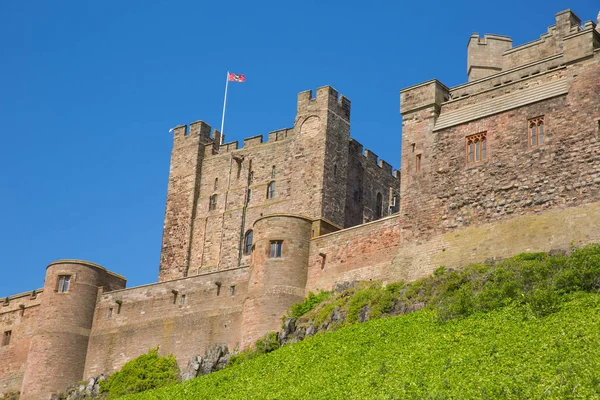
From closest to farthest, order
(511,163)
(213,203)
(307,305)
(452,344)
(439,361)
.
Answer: (439,361) → (452,344) → (511,163) → (307,305) → (213,203)

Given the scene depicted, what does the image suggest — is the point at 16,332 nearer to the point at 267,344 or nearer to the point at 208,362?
the point at 208,362

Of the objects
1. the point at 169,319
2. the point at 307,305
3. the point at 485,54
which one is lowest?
the point at 307,305

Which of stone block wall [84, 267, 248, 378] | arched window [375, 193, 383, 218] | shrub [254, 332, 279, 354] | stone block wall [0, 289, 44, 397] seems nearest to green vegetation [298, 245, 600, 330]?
shrub [254, 332, 279, 354]

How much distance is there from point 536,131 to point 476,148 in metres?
2.60

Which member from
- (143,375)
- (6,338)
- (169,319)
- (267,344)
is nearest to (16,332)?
(6,338)

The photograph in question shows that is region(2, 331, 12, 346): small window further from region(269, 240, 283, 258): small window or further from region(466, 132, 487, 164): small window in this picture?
region(466, 132, 487, 164): small window

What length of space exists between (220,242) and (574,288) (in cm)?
2859

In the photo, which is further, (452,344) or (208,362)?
(208,362)

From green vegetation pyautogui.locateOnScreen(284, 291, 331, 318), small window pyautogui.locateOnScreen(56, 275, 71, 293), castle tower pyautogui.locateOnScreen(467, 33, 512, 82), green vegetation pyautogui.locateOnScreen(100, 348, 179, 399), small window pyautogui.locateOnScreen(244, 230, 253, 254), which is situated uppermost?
castle tower pyautogui.locateOnScreen(467, 33, 512, 82)

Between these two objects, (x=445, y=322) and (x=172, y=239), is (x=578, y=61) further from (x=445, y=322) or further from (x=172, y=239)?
(x=172, y=239)

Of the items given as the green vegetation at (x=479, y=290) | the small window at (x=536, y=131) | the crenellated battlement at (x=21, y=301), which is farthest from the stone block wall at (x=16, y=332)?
the small window at (x=536, y=131)

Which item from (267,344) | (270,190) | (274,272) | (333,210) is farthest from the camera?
(270,190)

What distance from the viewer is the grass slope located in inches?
1062

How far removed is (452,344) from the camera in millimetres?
32219
